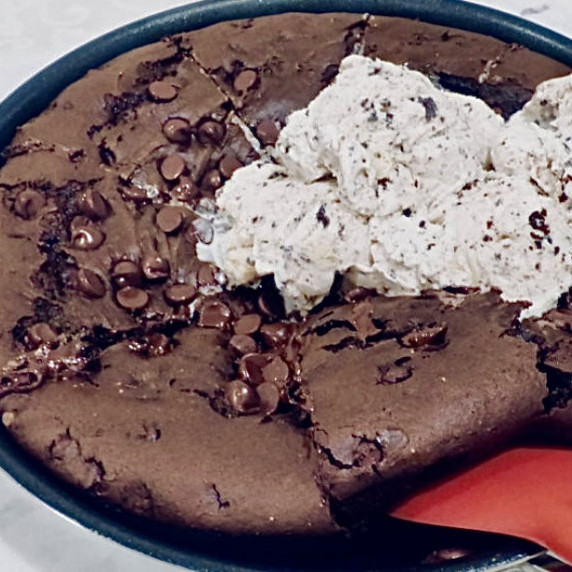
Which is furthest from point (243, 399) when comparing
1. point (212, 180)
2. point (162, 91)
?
point (162, 91)

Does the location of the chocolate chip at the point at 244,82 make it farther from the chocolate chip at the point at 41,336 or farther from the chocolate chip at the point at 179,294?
the chocolate chip at the point at 41,336

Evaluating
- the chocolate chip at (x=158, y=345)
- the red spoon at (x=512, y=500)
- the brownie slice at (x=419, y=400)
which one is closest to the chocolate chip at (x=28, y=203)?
the chocolate chip at (x=158, y=345)

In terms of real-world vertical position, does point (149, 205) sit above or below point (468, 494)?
above

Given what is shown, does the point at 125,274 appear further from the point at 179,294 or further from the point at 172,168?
the point at 172,168

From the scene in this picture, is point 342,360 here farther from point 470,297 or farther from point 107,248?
point 107,248

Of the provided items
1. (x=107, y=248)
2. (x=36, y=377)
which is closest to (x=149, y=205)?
(x=107, y=248)

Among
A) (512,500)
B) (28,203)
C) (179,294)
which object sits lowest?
(512,500)
